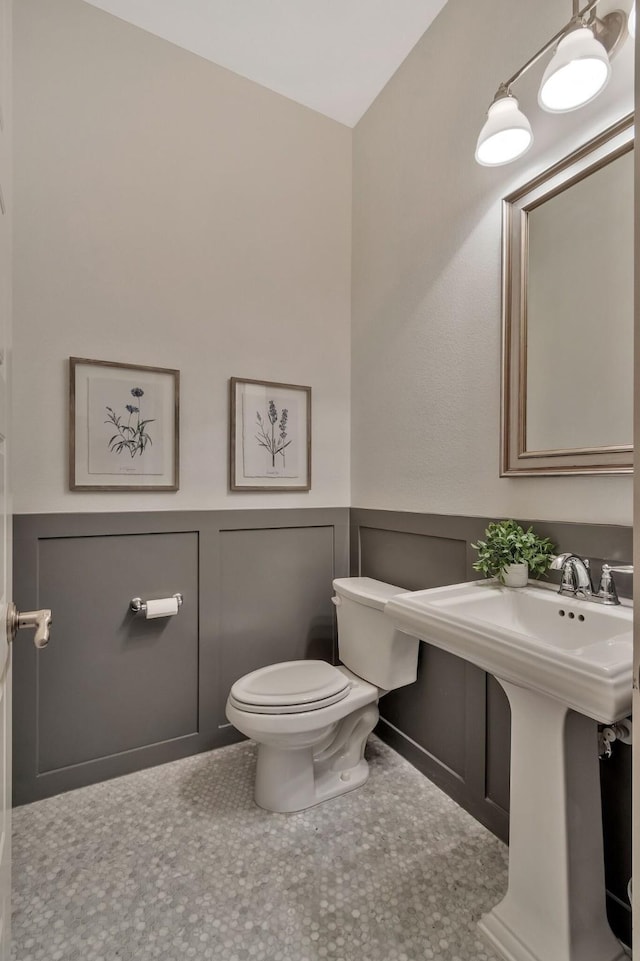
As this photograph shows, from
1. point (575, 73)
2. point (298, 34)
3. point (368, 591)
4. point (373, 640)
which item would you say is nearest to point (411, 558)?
point (368, 591)

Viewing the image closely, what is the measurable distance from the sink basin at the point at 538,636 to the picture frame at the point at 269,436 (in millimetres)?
1007

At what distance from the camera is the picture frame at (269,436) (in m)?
2.02

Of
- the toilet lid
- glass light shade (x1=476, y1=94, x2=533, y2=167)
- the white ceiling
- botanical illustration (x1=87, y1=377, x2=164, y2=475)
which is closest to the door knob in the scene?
the toilet lid

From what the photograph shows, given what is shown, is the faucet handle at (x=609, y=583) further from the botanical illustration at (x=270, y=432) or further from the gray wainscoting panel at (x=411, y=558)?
A: the botanical illustration at (x=270, y=432)

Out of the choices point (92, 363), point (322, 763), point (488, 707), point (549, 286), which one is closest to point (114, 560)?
point (92, 363)

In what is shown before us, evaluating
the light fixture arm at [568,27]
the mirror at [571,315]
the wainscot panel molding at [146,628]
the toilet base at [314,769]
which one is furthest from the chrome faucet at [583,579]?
the light fixture arm at [568,27]

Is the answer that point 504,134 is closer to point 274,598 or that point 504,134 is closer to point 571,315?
point 571,315

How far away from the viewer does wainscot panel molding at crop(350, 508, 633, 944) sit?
116 cm

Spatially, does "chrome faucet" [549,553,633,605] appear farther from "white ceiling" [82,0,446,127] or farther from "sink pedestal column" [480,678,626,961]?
"white ceiling" [82,0,446,127]

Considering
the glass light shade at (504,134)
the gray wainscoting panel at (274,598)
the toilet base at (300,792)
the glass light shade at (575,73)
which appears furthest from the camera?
the gray wainscoting panel at (274,598)

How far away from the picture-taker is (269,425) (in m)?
2.10

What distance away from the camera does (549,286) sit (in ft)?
4.52

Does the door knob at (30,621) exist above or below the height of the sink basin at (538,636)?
above

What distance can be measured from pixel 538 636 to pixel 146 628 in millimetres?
1427
